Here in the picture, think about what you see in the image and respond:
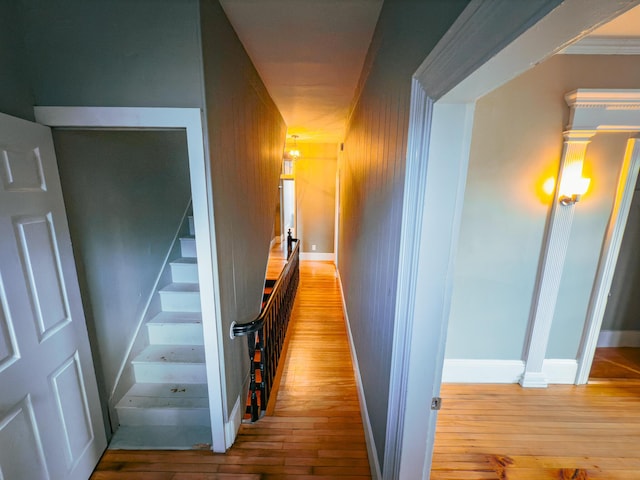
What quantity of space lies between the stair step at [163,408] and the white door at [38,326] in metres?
0.29

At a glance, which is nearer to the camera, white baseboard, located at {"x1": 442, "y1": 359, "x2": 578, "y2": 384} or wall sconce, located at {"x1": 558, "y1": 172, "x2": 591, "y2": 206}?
wall sconce, located at {"x1": 558, "y1": 172, "x2": 591, "y2": 206}

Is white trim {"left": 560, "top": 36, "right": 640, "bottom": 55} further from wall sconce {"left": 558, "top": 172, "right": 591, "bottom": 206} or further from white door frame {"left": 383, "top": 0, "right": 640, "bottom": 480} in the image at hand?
white door frame {"left": 383, "top": 0, "right": 640, "bottom": 480}

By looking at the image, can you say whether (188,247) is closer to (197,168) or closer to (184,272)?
(184,272)

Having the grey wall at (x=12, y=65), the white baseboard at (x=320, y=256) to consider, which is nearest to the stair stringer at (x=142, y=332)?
the grey wall at (x=12, y=65)

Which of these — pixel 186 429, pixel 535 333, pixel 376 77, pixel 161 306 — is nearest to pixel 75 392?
pixel 186 429

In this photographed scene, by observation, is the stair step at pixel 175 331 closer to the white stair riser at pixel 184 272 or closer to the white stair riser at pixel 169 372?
the white stair riser at pixel 169 372

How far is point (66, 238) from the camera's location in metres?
1.29

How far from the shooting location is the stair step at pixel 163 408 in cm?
171

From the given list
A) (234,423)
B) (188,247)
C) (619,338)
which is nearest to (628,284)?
(619,338)

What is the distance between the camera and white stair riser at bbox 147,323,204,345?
6.69 ft

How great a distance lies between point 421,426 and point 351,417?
1.08 meters

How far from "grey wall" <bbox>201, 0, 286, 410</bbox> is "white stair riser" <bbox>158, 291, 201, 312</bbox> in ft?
1.69

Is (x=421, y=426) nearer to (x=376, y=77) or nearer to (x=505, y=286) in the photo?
(x=505, y=286)

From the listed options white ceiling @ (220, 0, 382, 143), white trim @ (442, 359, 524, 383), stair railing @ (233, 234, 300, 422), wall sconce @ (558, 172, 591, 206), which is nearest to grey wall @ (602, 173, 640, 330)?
wall sconce @ (558, 172, 591, 206)
